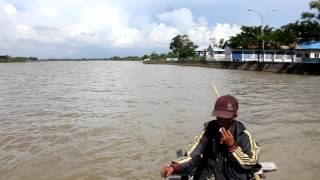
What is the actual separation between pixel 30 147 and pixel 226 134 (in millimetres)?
8035

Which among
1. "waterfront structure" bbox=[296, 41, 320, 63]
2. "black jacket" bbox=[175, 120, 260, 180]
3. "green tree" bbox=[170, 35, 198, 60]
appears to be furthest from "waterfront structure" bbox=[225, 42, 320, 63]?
"black jacket" bbox=[175, 120, 260, 180]

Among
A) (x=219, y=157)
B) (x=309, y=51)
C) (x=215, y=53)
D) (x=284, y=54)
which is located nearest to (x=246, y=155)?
(x=219, y=157)

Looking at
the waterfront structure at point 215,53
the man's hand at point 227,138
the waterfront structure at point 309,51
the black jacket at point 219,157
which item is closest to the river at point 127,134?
the black jacket at point 219,157

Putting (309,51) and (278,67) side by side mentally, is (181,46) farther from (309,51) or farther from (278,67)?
(278,67)

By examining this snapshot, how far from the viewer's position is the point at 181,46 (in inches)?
5084

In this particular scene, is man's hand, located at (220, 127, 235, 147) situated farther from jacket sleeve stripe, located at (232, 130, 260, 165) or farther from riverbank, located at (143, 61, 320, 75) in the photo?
riverbank, located at (143, 61, 320, 75)

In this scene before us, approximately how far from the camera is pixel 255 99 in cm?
2181

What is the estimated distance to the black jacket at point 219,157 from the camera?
13.6 feet

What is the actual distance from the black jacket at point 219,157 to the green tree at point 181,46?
11742 cm

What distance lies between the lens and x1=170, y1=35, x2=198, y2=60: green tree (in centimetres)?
12230

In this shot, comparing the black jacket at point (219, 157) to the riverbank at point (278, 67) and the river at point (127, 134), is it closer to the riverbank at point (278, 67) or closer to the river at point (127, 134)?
the river at point (127, 134)

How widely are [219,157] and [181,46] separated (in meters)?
126

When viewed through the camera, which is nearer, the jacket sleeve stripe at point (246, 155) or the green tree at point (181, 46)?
the jacket sleeve stripe at point (246, 155)

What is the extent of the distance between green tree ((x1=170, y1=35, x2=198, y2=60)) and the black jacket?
11742cm
